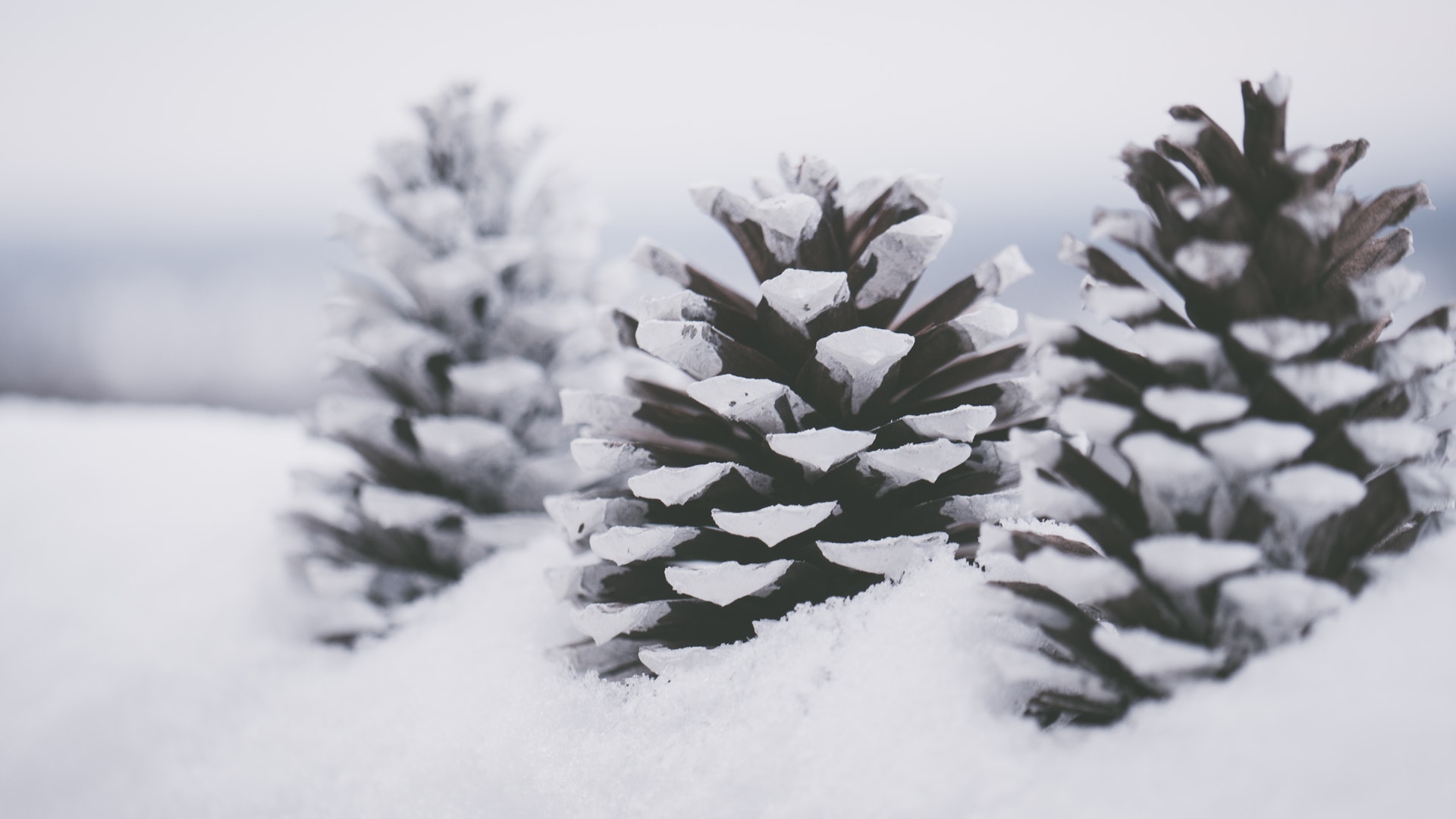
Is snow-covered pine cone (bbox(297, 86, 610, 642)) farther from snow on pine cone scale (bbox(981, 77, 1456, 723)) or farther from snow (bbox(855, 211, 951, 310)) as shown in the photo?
snow on pine cone scale (bbox(981, 77, 1456, 723))

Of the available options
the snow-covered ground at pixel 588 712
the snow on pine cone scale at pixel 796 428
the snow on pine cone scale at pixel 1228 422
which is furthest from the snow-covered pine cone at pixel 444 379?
the snow on pine cone scale at pixel 1228 422

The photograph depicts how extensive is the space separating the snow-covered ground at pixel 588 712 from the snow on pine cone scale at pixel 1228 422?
2 cm

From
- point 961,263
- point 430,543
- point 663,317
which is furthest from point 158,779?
point 961,263

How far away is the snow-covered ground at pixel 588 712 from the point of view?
27cm

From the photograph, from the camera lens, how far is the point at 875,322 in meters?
0.42

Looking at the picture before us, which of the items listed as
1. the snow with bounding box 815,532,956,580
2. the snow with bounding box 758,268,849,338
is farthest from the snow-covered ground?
the snow with bounding box 758,268,849,338

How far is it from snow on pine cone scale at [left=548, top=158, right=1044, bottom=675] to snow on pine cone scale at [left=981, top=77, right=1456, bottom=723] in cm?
7

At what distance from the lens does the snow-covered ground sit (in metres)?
0.27

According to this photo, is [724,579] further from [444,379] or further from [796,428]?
[444,379]

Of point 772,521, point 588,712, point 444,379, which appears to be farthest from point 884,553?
point 444,379

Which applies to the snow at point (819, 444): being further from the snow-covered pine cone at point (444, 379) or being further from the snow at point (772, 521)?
A: the snow-covered pine cone at point (444, 379)

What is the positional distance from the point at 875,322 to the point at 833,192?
7cm

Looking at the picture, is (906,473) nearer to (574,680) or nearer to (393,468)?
(574,680)

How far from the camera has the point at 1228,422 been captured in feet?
0.98
